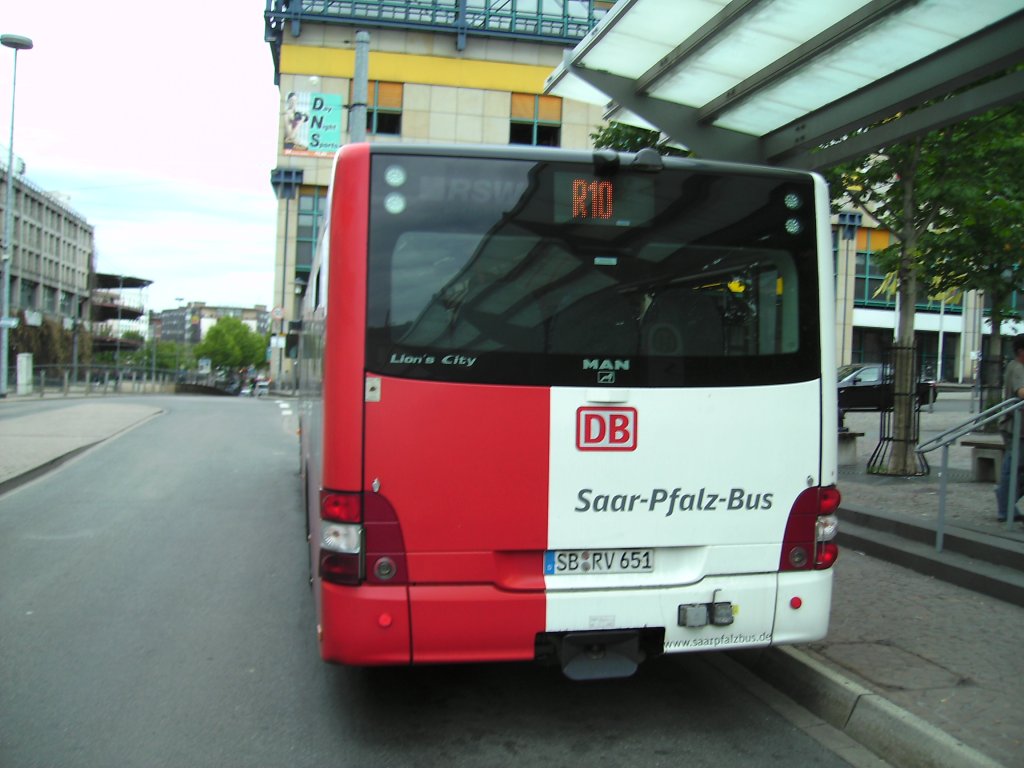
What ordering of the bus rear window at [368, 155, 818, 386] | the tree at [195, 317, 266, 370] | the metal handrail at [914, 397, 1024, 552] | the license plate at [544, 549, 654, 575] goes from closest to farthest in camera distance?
the bus rear window at [368, 155, 818, 386] < the license plate at [544, 549, 654, 575] < the metal handrail at [914, 397, 1024, 552] < the tree at [195, 317, 266, 370]

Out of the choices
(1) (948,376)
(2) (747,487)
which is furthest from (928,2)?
(1) (948,376)

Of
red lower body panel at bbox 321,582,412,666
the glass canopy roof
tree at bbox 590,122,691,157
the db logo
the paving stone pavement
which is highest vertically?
tree at bbox 590,122,691,157

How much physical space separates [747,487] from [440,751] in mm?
1857

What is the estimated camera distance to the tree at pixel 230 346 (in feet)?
471

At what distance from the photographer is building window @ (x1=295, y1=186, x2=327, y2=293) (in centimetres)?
4375

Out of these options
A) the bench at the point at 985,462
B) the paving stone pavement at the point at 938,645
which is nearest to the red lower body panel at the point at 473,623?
the paving stone pavement at the point at 938,645

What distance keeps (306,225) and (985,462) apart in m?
38.1

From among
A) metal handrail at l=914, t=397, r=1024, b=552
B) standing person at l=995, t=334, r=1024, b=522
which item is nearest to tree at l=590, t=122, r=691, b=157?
→ standing person at l=995, t=334, r=1024, b=522

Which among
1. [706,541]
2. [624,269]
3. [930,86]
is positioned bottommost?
[706,541]

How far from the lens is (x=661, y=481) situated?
14.0 feet

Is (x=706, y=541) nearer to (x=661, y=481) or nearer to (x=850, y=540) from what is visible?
(x=661, y=481)

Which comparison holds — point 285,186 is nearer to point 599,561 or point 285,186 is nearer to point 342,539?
point 342,539

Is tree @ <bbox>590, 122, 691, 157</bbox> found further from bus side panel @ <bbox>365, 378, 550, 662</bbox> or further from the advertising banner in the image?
bus side panel @ <bbox>365, 378, 550, 662</bbox>

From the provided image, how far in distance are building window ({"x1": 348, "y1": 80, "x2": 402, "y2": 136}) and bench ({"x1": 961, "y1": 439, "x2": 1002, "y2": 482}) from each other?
33.1 meters
